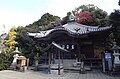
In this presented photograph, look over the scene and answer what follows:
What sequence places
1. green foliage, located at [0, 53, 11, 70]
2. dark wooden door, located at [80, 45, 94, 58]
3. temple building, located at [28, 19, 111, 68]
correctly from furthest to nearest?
dark wooden door, located at [80, 45, 94, 58], temple building, located at [28, 19, 111, 68], green foliage, located at [0, 53, 11, 70]

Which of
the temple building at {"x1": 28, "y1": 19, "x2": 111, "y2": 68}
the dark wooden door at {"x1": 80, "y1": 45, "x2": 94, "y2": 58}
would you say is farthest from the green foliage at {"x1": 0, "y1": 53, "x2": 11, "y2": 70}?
the dark wooden door at {"x1": 80, "y1": 45, "x2": 94, "y2": 58}

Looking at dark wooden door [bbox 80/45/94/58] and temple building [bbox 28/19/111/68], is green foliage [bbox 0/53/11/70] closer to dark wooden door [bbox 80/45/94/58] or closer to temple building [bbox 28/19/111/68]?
temple building [bbox 28/19/111/68]

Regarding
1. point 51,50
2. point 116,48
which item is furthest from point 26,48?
point 116,48

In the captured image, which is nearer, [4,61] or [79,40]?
[4,61]

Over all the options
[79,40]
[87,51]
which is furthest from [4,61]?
[87,51]

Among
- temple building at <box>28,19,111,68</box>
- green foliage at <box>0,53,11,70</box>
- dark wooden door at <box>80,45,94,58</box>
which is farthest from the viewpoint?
dark wooden door at <box>80,45,94,58</box>

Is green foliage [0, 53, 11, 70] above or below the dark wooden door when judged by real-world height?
below

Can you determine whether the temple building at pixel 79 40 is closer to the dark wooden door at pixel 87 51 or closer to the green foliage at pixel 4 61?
the dark wooden door at pixel 87 51

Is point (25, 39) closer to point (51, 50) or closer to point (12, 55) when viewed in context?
point (12, 55)

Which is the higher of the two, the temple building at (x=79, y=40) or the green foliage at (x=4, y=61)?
the temple building at (x=79, y=40)

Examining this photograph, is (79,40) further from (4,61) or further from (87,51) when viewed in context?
(4,61)

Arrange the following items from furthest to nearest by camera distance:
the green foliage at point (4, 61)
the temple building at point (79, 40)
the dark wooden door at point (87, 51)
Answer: the dark wooden door at point (87, 51) < the temple building at point (79, 40) < the green foliage at point (4, 61)

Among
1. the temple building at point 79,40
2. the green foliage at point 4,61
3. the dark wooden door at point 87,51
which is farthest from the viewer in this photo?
the dark wooden door at point 87,51

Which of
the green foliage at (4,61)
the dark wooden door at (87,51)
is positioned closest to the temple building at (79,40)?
the dark wooden door at (87,51)
